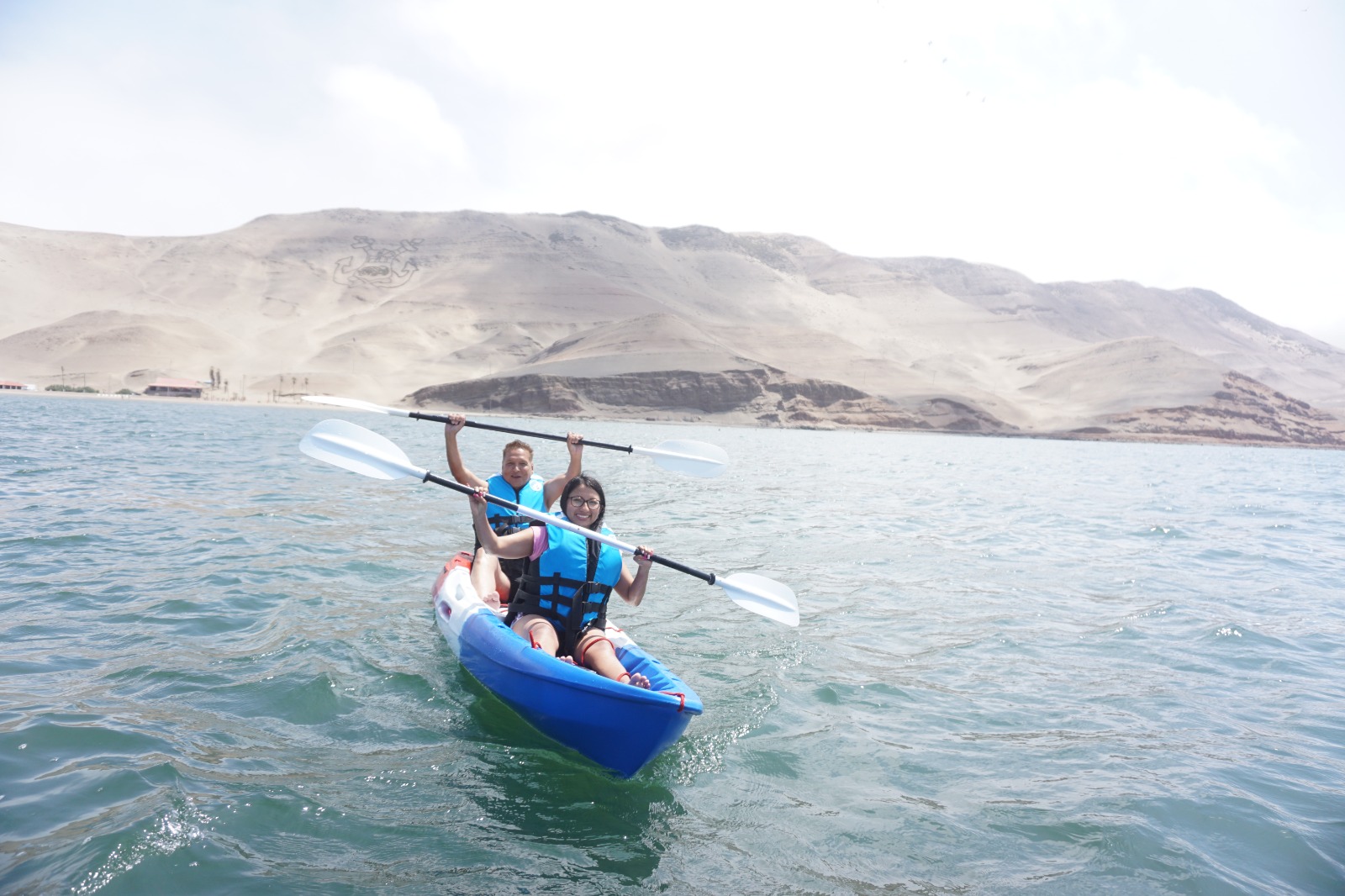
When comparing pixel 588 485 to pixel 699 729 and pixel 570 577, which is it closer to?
pixel 570 577

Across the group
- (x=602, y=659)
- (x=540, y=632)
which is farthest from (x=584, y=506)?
(x=602, y=659)

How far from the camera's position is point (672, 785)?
4562mm

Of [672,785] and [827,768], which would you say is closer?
[672,785]

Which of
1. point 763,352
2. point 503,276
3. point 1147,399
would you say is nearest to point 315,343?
point 503,276

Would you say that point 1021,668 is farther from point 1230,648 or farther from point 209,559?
point 209,559

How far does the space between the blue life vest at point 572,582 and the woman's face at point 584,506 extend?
0.11 m

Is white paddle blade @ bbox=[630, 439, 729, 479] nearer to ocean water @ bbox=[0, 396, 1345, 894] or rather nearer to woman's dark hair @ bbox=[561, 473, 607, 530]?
ocean water @ bbox=[0, 396, 1345, 894]

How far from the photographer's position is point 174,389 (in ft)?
255

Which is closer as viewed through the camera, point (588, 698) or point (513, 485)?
point (588, 698)

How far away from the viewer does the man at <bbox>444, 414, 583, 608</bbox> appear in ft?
21.1

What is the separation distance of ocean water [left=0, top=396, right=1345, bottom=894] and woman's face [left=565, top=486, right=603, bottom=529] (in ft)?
4.34

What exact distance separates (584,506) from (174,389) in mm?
86246

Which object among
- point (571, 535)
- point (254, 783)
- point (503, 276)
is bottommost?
point (254, 783)

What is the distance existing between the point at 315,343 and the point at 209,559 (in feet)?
357
